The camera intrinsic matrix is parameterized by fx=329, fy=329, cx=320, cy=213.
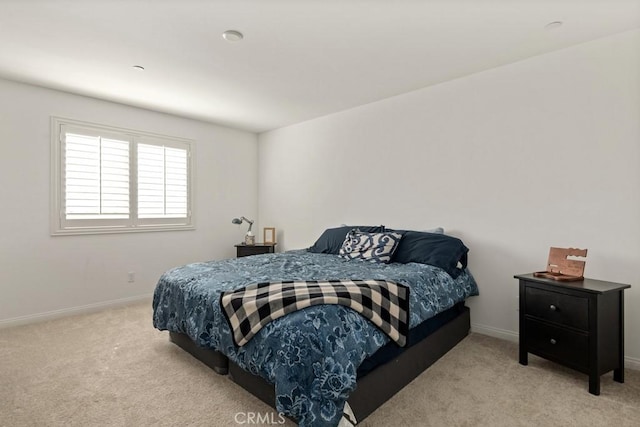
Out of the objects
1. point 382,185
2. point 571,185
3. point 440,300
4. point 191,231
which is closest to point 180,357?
point 440,300

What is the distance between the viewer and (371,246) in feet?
10.3

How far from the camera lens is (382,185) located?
3834 millimetres

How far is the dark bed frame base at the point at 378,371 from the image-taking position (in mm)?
1771

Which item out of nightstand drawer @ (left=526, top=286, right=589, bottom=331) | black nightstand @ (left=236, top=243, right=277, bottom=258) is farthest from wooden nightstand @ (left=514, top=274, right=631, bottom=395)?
black nightstand @ (left=236, top=243, right=277, bottom=258)

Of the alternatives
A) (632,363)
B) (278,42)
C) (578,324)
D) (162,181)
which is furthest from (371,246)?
(162,181)

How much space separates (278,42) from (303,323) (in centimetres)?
206

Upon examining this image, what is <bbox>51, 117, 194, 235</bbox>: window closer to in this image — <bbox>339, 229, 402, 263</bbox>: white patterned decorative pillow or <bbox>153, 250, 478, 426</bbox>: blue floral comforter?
<bbox>153, 250, 478, 426</bbox>: blue floral comforter

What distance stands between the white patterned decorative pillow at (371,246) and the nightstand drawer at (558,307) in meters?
1.11

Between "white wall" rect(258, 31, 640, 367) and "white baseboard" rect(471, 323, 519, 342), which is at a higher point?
"white wall" rect(258, 31, 640, 367)

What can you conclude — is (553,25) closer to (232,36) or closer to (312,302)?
(232,36)

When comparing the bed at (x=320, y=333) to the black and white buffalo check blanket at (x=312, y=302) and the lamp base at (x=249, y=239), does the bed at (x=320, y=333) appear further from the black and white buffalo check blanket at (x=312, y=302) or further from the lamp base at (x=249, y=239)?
the lamp base at (x=249, y=239)

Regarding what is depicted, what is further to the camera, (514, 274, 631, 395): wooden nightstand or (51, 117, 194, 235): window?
(51, 117, 194, 235): window

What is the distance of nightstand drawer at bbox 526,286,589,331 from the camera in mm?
2080

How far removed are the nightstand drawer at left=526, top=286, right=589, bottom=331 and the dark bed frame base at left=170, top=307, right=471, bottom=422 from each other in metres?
0.64
